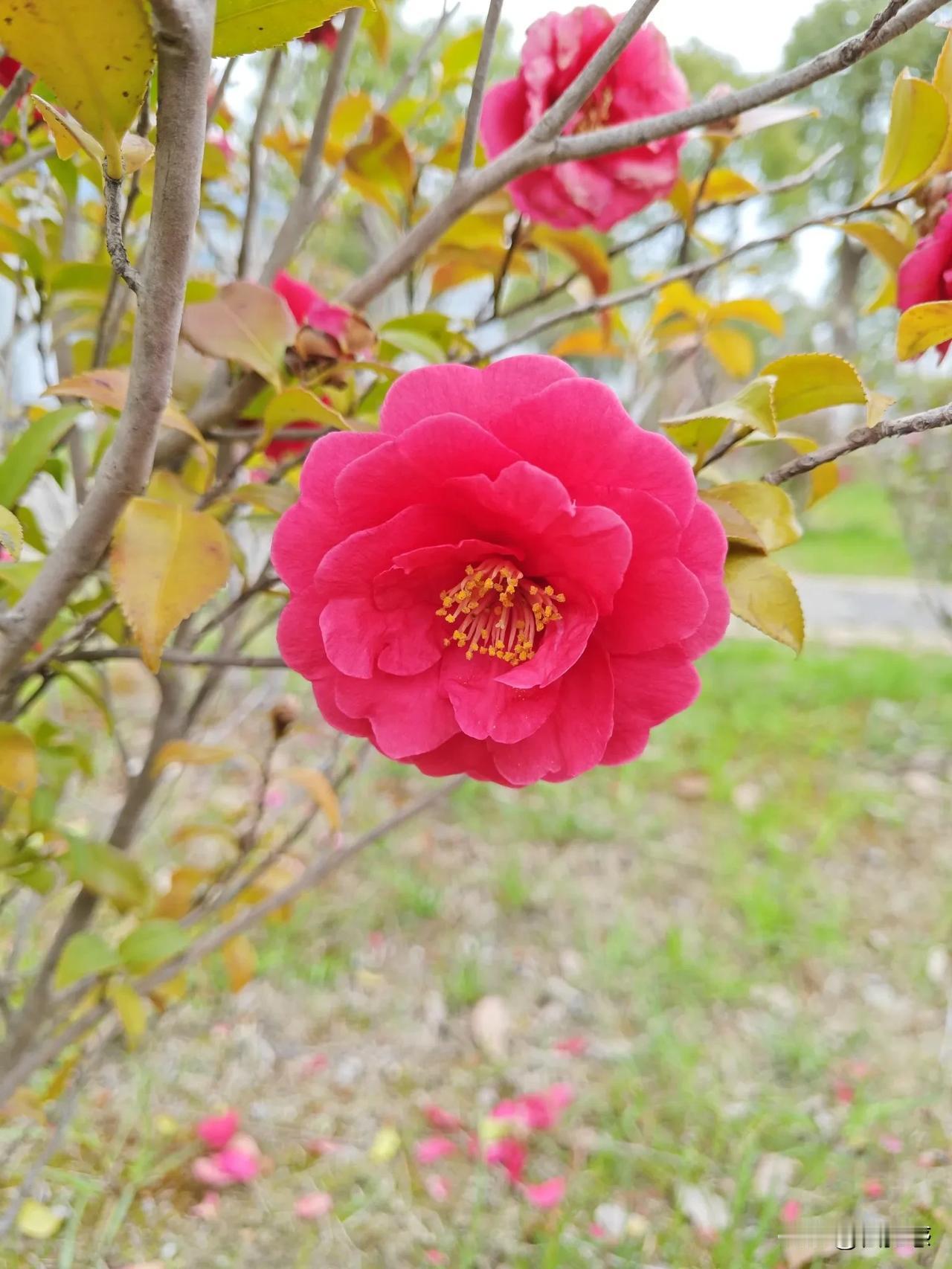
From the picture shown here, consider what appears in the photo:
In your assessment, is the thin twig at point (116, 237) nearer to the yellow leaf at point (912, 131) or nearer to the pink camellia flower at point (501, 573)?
the pink camellia flower at point (501, 573)

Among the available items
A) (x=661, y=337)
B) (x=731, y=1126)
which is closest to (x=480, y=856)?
(x=731, y=1126)

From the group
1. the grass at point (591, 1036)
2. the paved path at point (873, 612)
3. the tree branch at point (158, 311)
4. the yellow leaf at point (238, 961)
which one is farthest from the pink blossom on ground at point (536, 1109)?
the paved path at point (873, 612)

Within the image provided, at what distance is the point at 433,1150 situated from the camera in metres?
1.17

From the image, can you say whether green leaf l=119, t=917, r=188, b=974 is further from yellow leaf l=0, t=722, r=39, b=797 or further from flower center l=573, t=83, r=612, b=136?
flower center l=573, t=83, r=612, b=136

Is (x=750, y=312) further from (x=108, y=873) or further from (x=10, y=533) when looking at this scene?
(x=108, y=873)

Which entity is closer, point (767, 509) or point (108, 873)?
point (767, 509)

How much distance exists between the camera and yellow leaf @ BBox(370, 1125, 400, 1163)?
117 cm

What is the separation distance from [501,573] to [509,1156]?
1006 millimetres

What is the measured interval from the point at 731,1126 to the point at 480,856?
810 millimetres

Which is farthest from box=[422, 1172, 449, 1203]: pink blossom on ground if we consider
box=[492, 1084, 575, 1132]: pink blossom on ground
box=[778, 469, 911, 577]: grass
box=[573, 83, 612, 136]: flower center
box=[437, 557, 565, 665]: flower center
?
box=[778, 469, 911, 577]: grass

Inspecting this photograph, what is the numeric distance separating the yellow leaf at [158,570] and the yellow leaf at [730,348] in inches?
22.1

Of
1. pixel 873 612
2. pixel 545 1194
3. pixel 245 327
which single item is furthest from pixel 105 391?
pixel 873 612

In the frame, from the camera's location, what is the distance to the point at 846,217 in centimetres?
60

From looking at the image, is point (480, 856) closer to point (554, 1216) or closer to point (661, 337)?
point (554, 1216)
